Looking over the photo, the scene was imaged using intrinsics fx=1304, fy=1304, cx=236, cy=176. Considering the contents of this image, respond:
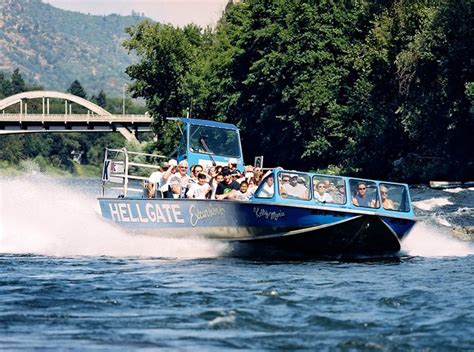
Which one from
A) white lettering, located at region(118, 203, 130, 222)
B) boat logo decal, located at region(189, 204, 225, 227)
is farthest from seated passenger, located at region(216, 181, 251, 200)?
white lettering, located at region(118, 203, 130, 222)

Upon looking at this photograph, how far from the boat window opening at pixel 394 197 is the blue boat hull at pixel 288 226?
0.53 meters

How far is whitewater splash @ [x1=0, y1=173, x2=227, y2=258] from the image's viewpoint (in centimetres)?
2938

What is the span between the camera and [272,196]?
2689 centimetres

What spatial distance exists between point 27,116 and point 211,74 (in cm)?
5941

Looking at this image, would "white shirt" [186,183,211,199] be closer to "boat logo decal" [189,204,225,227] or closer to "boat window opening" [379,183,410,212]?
"boat logo decal" [189,204,225,227]

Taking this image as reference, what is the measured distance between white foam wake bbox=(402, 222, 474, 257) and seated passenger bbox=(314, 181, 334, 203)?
9.19 feet

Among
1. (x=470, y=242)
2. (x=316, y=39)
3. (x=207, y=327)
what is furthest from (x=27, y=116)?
(x=207, y=327)

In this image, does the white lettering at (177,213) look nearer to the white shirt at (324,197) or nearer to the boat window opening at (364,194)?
the white shirt at (324,197)

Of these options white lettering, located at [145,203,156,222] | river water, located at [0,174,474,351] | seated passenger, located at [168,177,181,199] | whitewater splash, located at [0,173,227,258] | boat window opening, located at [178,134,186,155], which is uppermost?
boat window opening, located at [178,134,186,155]

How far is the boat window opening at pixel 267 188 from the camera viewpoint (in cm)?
2691

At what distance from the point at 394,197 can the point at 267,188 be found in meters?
3.05

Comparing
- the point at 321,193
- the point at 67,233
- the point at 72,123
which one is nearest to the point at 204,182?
the point at 321,193

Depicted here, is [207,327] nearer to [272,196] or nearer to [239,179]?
[272,196]

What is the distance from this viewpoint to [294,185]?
88.5 feet
